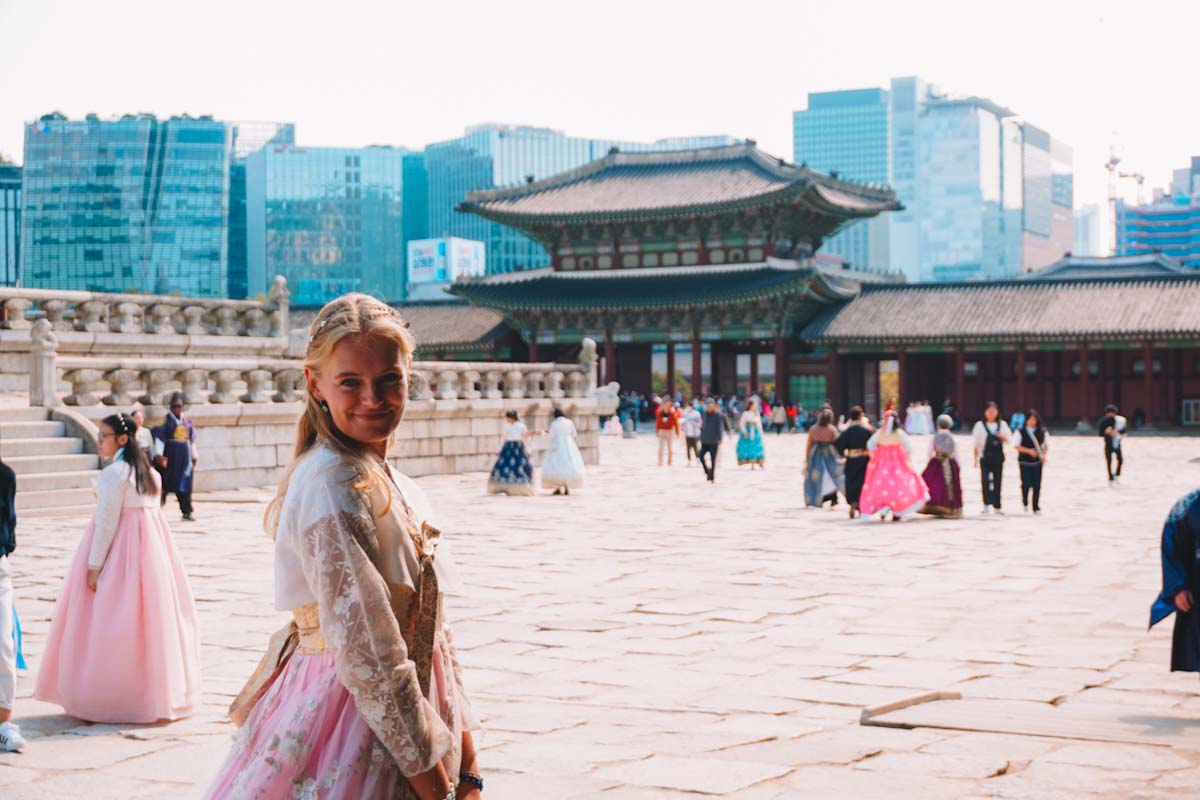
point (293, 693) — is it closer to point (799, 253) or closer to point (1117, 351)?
point (1117, 351)

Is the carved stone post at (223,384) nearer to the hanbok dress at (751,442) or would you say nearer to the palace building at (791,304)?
the hanbok dress at (751,442)

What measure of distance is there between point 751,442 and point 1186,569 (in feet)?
62.7

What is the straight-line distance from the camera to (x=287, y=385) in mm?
20234

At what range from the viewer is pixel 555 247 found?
149 feet

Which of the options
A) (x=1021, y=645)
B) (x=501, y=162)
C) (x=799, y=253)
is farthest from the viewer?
(x=501, y=162)

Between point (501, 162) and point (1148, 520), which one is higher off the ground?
point (501, 162)

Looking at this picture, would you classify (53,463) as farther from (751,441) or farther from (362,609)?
(362,609)

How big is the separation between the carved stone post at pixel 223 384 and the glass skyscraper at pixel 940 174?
14016cm

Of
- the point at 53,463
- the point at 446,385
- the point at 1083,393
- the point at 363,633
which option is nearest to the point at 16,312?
the point at 53,463

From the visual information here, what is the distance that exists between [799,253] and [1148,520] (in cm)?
2977

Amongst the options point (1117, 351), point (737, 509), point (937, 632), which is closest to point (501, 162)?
point (1117, 351)

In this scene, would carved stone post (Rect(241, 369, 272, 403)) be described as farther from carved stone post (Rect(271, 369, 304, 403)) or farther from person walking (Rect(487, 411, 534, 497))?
person walking (Rect(487, 411, 534, 497))

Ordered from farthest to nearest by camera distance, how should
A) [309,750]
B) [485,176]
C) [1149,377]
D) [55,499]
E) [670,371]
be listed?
1. [485,176]
2. [670,371]
3. [1149,377]
4. [55,499]
5. [309,750]

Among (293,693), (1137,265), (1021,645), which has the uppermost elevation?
(1137,265)
